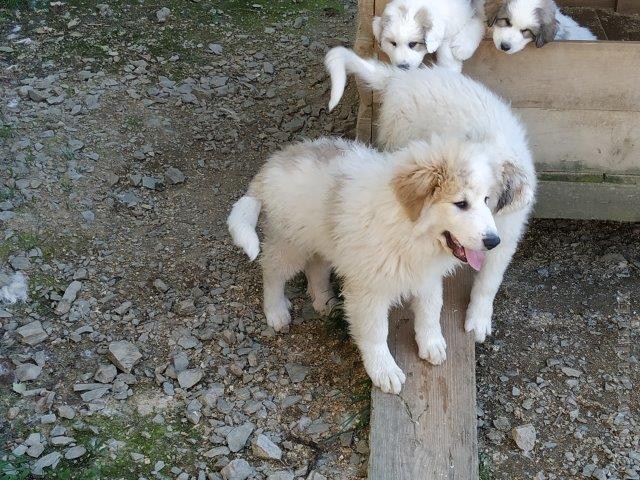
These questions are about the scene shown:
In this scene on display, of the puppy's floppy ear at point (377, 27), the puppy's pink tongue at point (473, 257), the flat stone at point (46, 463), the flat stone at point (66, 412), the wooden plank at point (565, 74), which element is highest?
the puppy's floppy ear at point (377, 27)

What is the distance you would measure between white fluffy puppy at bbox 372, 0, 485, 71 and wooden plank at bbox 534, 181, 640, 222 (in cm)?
100

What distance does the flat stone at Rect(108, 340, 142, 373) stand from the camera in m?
4.16

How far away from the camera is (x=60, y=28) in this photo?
280 inches

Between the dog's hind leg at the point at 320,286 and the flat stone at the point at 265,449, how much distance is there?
3.21 ft

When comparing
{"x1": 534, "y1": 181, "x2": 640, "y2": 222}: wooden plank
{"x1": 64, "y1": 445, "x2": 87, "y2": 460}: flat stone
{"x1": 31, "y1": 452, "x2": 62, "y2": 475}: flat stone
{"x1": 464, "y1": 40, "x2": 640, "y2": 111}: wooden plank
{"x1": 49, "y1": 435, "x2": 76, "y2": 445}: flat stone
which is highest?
{"x1": 464, "y1": 40, "x2": 640, "y2": 111}: wooden plank

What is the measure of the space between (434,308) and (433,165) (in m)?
0.94

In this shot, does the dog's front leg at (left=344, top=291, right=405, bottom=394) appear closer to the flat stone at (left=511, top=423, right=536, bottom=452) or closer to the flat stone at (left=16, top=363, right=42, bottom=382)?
the flat stone at (left=511, top=423, right=536, bottom=452)

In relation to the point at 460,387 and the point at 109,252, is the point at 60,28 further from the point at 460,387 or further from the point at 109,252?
the point at 460,387

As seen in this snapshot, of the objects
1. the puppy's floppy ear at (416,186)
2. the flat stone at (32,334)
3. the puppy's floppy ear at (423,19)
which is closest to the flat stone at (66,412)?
the flat stone at (32,334)

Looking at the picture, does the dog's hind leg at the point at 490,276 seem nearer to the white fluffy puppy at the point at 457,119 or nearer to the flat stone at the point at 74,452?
the white fluffy puppy at the point at 457,119

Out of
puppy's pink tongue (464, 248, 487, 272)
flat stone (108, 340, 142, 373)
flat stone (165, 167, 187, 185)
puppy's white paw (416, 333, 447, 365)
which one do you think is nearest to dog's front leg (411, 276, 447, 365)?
puppy's white paw (416, 333, 447, 365)

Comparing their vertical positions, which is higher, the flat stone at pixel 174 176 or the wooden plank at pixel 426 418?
the wooden plank at pixel 426 418

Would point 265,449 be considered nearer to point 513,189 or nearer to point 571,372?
point 513,189

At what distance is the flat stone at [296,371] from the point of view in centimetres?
423
